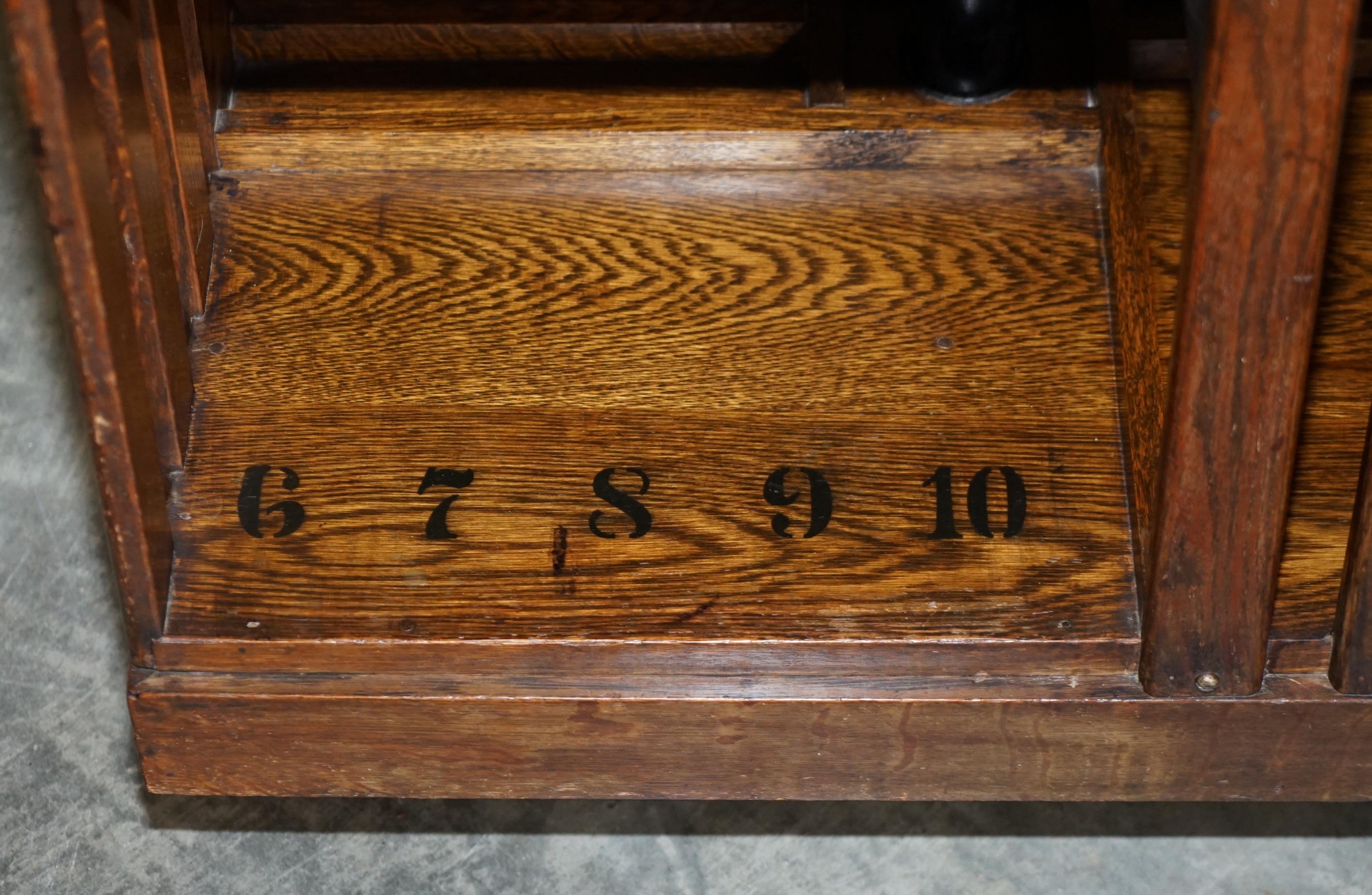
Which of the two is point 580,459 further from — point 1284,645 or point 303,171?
point 1284,645

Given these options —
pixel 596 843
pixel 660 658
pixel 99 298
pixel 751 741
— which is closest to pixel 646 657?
pixel 660 658

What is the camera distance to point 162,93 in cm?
212

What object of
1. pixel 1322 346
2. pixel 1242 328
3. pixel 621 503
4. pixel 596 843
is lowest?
pixel 596 843

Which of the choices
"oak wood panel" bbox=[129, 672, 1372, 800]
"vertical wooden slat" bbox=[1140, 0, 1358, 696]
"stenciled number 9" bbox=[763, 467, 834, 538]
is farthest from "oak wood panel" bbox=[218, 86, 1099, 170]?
"oak wood panel" bbox=[129, 672, 1372, 800]

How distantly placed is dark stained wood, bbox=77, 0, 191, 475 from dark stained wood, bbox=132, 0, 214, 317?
49mm

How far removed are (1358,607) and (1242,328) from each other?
380 mm

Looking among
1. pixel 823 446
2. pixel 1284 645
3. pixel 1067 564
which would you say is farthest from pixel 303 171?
pixel 1284 645

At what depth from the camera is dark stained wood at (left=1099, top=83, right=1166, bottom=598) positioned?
2072 mm

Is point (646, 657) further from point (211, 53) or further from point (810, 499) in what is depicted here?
point (211, 53)

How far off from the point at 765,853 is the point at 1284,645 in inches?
40.6

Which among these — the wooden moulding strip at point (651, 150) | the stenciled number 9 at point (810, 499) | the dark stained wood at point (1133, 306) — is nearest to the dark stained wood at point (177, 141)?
the wooden moulding strip at point (651, 150)

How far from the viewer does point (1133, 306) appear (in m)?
2.20

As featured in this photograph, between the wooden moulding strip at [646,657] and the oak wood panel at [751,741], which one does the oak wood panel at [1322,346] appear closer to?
the oak wood panel at [751,741]

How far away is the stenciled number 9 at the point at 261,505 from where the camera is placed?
6.90ft
